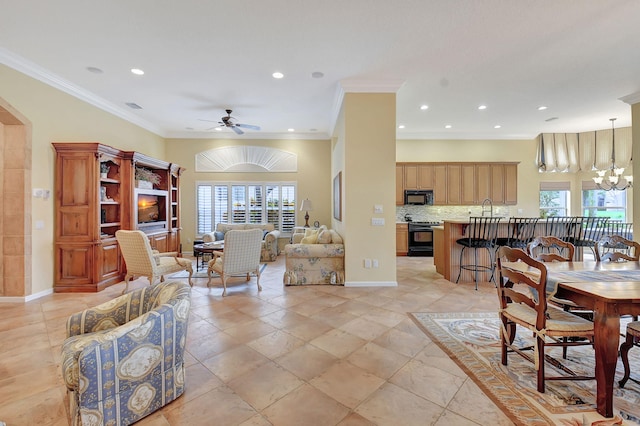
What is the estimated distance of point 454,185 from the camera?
7.66 meters

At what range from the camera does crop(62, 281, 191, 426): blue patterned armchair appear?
155 centimetres

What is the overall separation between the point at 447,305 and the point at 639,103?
16.8 ft

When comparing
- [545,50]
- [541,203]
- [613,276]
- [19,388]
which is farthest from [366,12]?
[541,203]

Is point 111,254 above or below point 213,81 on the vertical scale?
below

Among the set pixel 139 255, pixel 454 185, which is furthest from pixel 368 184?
pixel 454 185

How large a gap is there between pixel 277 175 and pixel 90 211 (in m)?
4.40

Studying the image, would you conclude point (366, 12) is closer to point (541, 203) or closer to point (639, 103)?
point (639, 103)

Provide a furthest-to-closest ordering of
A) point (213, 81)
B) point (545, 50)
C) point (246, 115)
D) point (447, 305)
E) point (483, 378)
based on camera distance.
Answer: point (246, 115) < point (213, 81) < point (447, 305) < point (545, 50) < point (483, 378)

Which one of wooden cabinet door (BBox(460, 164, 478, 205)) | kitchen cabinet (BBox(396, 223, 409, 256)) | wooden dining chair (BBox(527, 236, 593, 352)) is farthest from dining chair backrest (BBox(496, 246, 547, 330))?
wooden cabinet door (BBox(460, 164, 478, 205))

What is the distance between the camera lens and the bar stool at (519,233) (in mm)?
4730

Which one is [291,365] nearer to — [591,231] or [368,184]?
[368,184]

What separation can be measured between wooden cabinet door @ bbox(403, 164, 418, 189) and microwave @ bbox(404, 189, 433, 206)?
0.14 meters

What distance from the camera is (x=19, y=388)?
2.09 m

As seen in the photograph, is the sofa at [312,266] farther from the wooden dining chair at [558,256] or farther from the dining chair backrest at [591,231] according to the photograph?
the dining chair backrest at [591,231]
